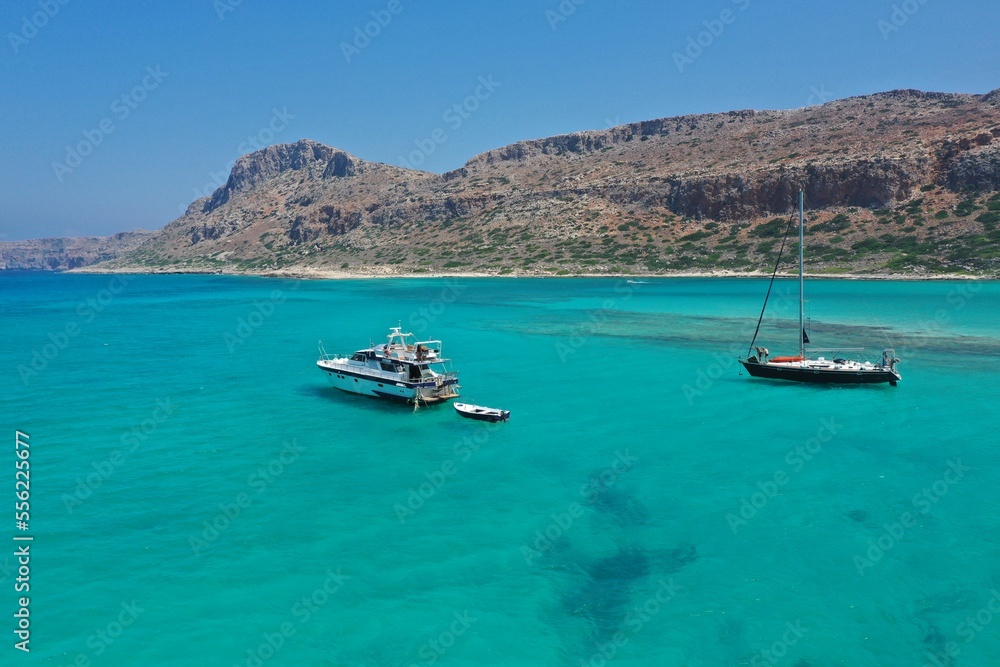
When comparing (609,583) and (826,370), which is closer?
(609,583)

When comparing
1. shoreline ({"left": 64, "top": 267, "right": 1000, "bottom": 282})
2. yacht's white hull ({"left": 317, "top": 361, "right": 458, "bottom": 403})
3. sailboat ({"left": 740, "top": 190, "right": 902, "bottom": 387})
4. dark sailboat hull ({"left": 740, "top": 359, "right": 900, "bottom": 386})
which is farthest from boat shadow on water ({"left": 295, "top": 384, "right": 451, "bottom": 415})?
shoreline ({"left": 64, "top": 267, "right": 1000, "bottom": 282})

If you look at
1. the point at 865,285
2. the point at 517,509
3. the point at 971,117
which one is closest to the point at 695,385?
the point at 517,509

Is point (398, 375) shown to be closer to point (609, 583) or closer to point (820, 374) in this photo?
point (609, 583)

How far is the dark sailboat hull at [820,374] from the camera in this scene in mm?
33938

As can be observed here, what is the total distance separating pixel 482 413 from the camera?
29.0 metres

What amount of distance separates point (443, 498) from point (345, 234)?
177m

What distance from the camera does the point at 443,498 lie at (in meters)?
20.6

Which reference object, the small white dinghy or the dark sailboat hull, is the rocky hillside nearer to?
the dark sailboat hull

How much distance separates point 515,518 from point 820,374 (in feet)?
78.9

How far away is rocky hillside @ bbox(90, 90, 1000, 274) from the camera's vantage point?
345 ft

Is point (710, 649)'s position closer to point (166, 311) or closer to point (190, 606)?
point (190, 606)

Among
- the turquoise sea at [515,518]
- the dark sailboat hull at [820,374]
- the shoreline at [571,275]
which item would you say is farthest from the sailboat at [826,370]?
the shoreline at [571,275]

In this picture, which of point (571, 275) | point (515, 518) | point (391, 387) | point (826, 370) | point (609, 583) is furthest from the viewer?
point (571, 275)

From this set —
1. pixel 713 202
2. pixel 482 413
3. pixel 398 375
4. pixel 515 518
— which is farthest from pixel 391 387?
pixel 713 202
